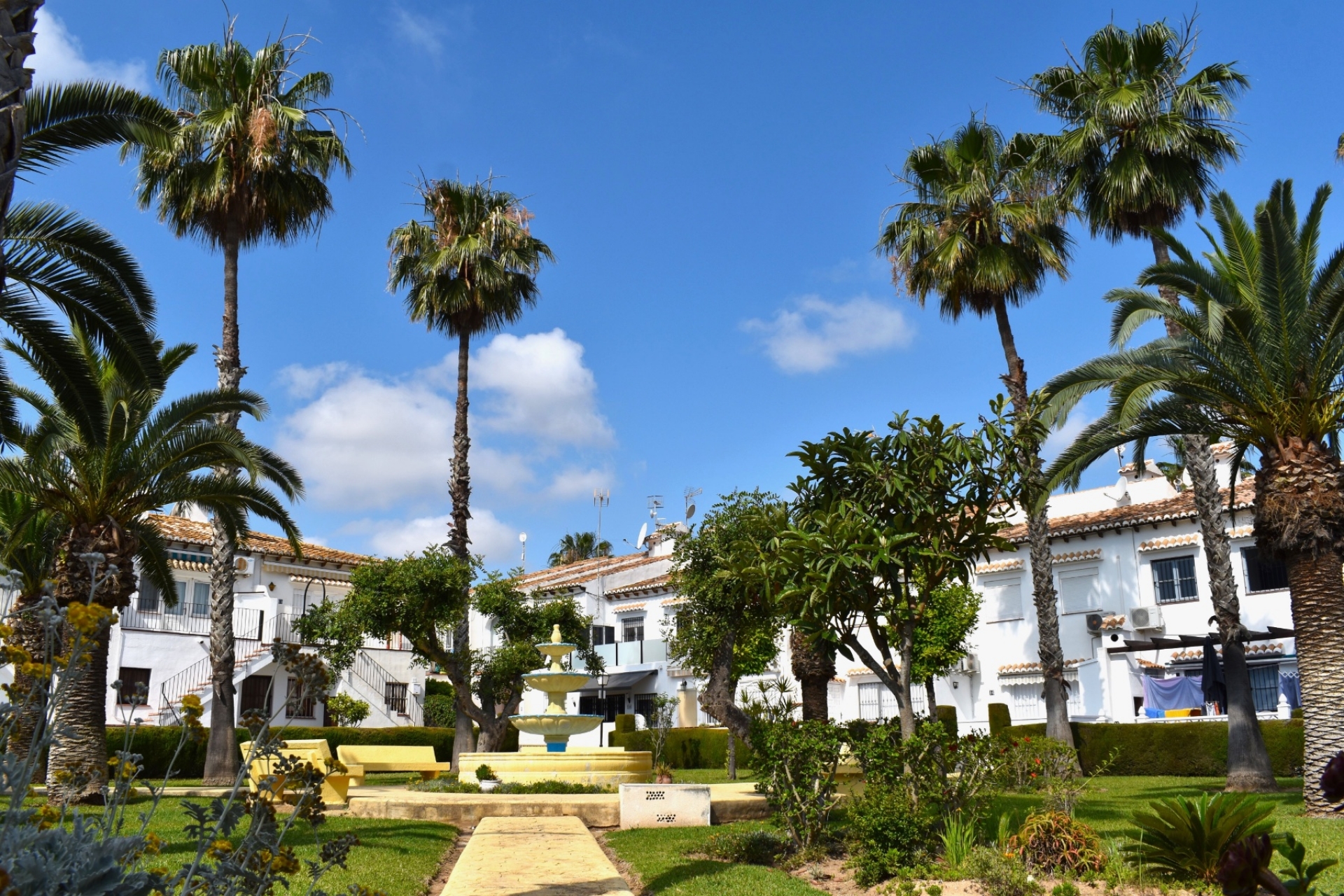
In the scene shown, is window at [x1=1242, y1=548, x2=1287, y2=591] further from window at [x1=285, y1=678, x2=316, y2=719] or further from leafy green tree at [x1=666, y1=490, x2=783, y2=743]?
window at [x1=285, y1=678, x2=316, y2=719]

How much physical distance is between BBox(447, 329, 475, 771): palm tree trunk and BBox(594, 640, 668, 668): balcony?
14.2 metres

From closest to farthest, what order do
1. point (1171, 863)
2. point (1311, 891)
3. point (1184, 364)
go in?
1. point (1311, 891)
2. point (1171, 863)
3. point (1184, 364)

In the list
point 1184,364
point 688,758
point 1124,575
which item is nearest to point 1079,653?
point 1124,575

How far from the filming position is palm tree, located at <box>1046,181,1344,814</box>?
13.9 meters

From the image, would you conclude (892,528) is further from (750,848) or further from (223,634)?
(223,634)

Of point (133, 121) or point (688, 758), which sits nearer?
point (133, 121)

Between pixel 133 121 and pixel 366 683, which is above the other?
pixel 133 121

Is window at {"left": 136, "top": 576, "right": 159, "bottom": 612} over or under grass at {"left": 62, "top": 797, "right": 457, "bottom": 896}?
over

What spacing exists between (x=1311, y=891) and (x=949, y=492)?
853cm

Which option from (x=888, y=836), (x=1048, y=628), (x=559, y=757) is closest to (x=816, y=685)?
(x=559, y=757)

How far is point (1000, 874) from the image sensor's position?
27.7 ft

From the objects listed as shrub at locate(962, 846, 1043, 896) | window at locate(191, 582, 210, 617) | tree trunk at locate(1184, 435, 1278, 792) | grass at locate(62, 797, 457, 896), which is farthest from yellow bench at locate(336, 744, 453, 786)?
tree trunk at locate(1184, 435, 1278, 792)

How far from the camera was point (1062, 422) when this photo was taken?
696 inches

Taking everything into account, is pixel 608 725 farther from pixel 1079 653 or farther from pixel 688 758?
pixel 1079 653
